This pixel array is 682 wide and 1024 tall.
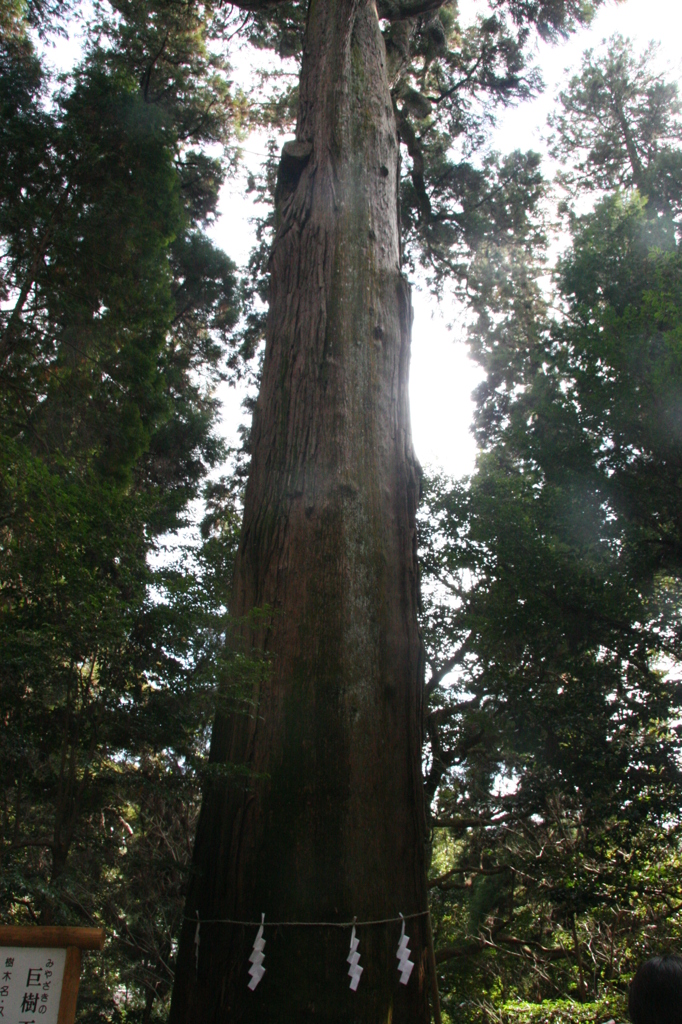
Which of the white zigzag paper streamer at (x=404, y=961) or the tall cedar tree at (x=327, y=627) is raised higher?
the tall cedar tree at (x=327, y=627)

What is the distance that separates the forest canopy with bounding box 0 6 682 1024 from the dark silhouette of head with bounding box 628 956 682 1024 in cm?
154

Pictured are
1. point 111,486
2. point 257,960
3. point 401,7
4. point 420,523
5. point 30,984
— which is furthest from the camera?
point 420,523

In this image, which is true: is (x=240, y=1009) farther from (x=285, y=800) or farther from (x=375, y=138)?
(x=375, y=138)

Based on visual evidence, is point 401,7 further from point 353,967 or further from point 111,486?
point 353,967

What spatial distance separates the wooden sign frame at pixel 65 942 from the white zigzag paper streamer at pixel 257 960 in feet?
1.58

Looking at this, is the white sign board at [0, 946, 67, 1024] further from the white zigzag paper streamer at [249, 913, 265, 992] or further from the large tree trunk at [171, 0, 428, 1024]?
the white zigzag paper streamer at [249, 913, 265, 992]

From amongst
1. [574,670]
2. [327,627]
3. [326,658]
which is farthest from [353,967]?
[574,670]

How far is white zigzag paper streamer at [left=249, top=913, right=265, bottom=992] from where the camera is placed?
223 cm

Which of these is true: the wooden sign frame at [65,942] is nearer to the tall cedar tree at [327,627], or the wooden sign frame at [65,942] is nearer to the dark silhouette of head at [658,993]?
the tall cedar tree at [327,627]

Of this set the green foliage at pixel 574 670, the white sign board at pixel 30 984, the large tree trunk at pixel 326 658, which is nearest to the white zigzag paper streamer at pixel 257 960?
the large tree trunk at pixel 326 658

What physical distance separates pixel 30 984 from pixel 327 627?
1.50 metres

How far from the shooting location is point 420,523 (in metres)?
9.37

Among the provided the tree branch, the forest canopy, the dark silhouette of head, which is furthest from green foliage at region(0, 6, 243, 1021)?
the tree branch

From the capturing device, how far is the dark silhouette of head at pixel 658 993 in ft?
6.00
